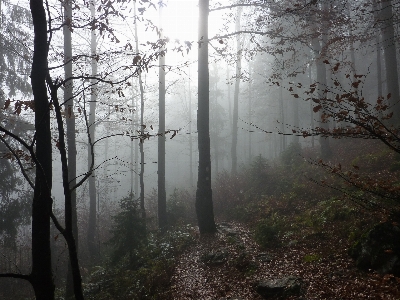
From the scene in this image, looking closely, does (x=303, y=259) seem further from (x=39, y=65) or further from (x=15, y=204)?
(x=15, y=204)

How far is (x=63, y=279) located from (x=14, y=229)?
339 cm

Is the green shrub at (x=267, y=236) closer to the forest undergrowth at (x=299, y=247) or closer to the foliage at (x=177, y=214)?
the forest undergrowth at (x=299, y=247)

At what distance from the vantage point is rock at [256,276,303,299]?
539 cm

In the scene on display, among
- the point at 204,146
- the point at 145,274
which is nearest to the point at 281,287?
the point at 145,274

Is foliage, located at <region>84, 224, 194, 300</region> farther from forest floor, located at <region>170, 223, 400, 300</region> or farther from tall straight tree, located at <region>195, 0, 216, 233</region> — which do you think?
tall straight tree, located at <region>195, 0, 216, 233</region>

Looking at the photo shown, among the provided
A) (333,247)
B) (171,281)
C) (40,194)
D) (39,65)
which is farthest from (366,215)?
(39,65)

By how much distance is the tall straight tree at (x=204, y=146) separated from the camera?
32.8 feet

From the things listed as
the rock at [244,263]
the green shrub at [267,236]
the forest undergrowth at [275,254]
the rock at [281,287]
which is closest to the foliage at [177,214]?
the forest undergrowth at [275,254]

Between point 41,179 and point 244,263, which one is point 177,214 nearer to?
point 244,263

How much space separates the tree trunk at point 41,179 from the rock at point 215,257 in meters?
5.24

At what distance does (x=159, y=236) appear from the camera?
12.2 m

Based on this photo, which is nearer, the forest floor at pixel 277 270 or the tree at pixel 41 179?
the tree at pixel 41 179

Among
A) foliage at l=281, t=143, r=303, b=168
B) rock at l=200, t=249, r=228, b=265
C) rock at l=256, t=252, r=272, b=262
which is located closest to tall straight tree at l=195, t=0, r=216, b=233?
rock at l=200, t=249, r=228, b=265

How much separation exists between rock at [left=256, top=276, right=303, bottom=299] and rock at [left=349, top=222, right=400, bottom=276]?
1.37 m
